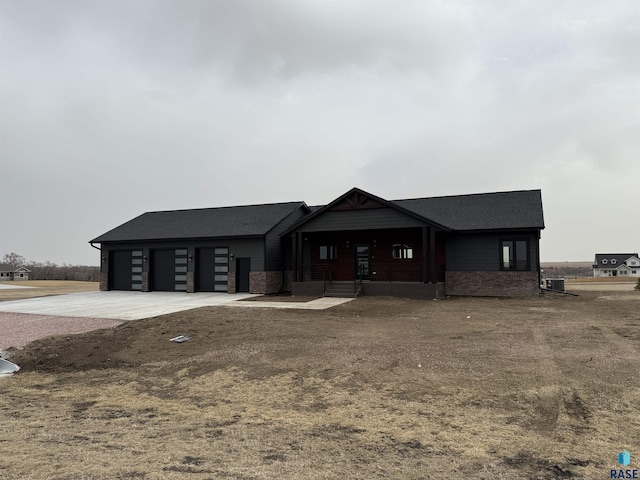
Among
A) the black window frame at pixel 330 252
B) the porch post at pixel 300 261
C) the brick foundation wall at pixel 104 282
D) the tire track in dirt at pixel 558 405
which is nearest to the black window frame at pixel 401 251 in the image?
the black window frame at pixel 330 252

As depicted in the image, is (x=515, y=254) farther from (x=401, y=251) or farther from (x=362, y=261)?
(x=362, y=261)

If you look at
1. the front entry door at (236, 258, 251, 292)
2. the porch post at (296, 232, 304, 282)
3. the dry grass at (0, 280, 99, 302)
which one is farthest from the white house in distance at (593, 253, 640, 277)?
the dry grass at (0, 280, 99, 302)

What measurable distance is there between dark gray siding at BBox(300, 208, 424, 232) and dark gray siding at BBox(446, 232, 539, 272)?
3.15 metres

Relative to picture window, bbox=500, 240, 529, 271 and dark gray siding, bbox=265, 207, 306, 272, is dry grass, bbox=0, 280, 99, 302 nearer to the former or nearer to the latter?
dark gray siding, bbox=265, 207, 306, 272

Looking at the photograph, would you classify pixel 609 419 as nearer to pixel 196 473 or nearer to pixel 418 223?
pixel 196 473

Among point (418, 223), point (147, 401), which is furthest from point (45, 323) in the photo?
point (418, 223)

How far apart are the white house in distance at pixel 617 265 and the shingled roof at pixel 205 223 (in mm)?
76695

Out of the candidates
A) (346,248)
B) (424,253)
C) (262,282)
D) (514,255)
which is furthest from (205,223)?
(514,255)

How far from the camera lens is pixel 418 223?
65.2 ft

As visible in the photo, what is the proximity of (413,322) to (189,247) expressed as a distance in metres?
17.1

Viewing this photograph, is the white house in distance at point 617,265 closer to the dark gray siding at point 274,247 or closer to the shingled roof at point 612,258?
the shingled roof at point 612,258

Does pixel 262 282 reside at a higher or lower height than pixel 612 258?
lower

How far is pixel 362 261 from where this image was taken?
23.3 meters

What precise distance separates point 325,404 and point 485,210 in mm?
19773
